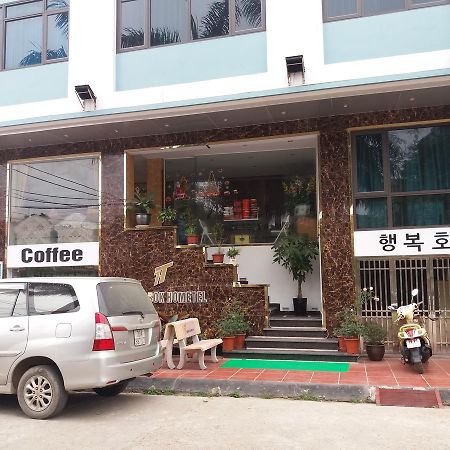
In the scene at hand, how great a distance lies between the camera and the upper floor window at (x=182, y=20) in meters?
9.95

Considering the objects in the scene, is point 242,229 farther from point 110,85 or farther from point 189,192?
point 110,85

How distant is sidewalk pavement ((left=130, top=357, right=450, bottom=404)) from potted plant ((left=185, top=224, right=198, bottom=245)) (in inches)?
133

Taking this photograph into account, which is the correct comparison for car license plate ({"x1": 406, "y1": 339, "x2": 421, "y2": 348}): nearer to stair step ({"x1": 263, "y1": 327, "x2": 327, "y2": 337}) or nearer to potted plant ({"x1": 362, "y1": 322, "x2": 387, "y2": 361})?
potted plant ({"x1": 362, "y1": 322, "x2": 387, "y2": 361})

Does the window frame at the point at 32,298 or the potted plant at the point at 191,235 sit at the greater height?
the potted plant at the point at 191,235

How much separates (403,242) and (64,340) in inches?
245

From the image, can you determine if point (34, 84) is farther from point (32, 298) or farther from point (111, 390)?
point (111, 390)

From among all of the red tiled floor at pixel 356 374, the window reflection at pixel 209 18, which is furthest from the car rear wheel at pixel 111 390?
the window reflection at pixel 209 18

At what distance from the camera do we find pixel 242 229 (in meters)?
13.0

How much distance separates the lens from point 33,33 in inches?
450

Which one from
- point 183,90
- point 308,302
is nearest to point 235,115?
point 183,90

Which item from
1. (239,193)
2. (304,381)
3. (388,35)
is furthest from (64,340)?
(239,193)

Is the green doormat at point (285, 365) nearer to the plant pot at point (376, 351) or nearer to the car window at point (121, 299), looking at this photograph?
the plant pot at point (376, 351)

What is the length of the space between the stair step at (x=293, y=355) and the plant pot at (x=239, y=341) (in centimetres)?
20

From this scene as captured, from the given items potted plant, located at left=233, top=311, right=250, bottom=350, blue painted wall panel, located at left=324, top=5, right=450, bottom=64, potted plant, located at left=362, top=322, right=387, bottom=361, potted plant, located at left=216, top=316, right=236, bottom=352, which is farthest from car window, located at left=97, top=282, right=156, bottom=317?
blue painted wall panel, located at left=324, top=5, right=450, bottom=64
